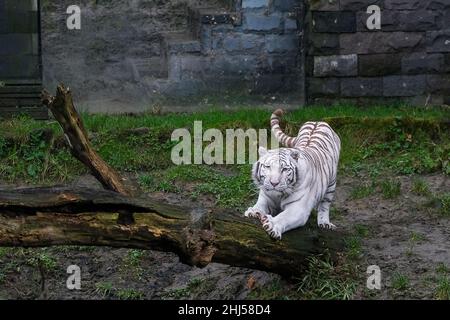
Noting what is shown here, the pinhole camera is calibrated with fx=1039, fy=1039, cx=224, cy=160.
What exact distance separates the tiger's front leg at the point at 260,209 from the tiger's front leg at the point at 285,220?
0.12m

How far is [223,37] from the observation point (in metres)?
11.5

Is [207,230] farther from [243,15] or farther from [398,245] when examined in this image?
[243,15]

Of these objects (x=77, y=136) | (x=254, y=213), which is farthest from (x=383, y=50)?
(x=77, y=136)

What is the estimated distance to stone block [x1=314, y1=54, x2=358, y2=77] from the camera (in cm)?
1120

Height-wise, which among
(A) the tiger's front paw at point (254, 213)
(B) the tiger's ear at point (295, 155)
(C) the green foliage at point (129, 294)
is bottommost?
(C) the green foliage at point (129, 294)

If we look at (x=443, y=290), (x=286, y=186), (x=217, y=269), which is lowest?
(x=217, y=269)

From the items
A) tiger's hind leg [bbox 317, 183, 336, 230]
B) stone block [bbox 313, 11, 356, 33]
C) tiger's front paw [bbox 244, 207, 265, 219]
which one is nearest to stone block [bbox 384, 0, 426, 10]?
stone block [bbox 313, 11, 356, 33]

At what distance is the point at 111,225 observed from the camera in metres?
6.40

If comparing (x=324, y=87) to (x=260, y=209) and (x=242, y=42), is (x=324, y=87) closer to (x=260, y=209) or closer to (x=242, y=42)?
(x=242, y=42)

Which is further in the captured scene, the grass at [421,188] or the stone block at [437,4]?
the stone block at [437,4]

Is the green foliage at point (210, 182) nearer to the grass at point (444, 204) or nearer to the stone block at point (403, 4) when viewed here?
the grass at point (444, 204)

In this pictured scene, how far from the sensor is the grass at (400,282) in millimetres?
7164

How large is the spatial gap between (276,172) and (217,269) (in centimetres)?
126

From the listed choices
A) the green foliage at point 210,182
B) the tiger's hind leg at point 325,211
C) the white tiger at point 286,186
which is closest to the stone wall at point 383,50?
the green foliage at point 210,182
